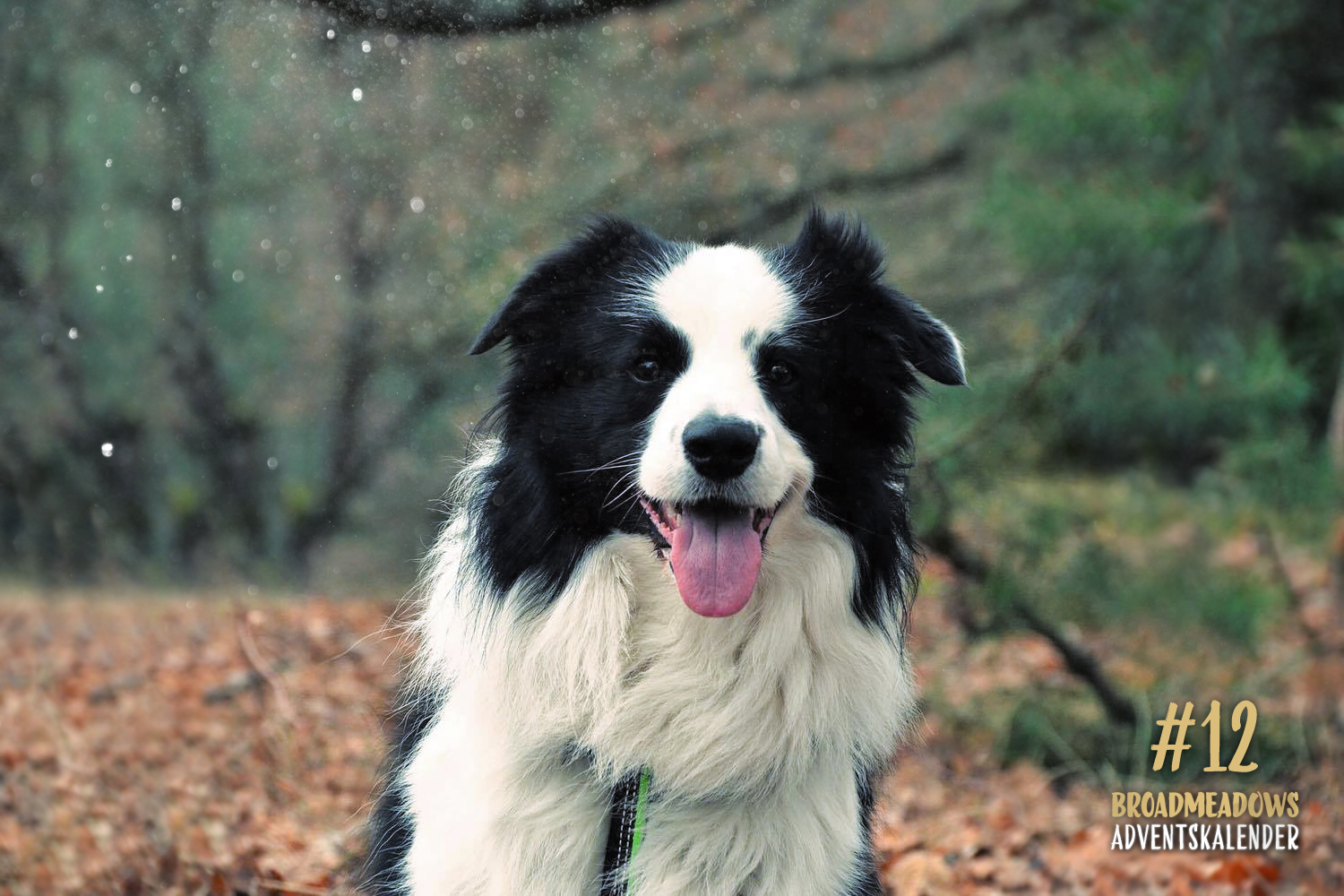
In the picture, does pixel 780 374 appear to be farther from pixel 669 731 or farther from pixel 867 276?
pixel 669 731

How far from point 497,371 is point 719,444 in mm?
2709

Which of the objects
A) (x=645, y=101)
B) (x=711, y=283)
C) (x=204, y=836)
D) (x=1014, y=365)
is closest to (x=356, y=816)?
(x=204, y=836)

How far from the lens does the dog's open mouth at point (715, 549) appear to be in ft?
8.61

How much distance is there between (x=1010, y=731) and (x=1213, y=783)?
2.96ft

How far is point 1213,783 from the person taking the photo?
5.45 m

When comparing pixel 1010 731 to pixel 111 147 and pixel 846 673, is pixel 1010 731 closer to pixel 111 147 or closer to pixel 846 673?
pixel 846 673

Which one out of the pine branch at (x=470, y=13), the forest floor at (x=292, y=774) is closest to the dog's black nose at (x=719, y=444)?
the forest floor at (x=292, y=774)

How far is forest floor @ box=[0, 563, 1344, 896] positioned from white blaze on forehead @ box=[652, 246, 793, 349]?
1.59 metres

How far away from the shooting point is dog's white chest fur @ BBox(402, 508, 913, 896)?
272 centimetres

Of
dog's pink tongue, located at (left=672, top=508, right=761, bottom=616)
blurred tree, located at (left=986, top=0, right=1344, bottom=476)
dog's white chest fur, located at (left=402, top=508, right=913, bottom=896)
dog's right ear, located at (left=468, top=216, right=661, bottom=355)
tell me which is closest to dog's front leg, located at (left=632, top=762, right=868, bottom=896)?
dog's white chest fur, located at (left=402, top=508, right=913, bottom=896)

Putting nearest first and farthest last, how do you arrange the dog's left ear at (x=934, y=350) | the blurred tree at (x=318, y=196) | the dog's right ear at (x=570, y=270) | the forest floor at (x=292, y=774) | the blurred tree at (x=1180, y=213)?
A: the dog's left ear at (x=934, y=350) < the dog's right ear at (x=570, y=270) < the forest floor at (x=292, y=774) < the blurred tree at (x=1180, y=213) < the blurred tree at (x=318, y=196)

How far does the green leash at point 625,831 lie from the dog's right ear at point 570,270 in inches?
42.3

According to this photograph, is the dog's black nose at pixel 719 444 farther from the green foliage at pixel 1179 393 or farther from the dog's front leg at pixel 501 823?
the green foliage at pixel 1179 393

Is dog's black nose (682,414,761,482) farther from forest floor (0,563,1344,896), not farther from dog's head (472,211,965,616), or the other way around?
forest floor (0,563,1344,896)
